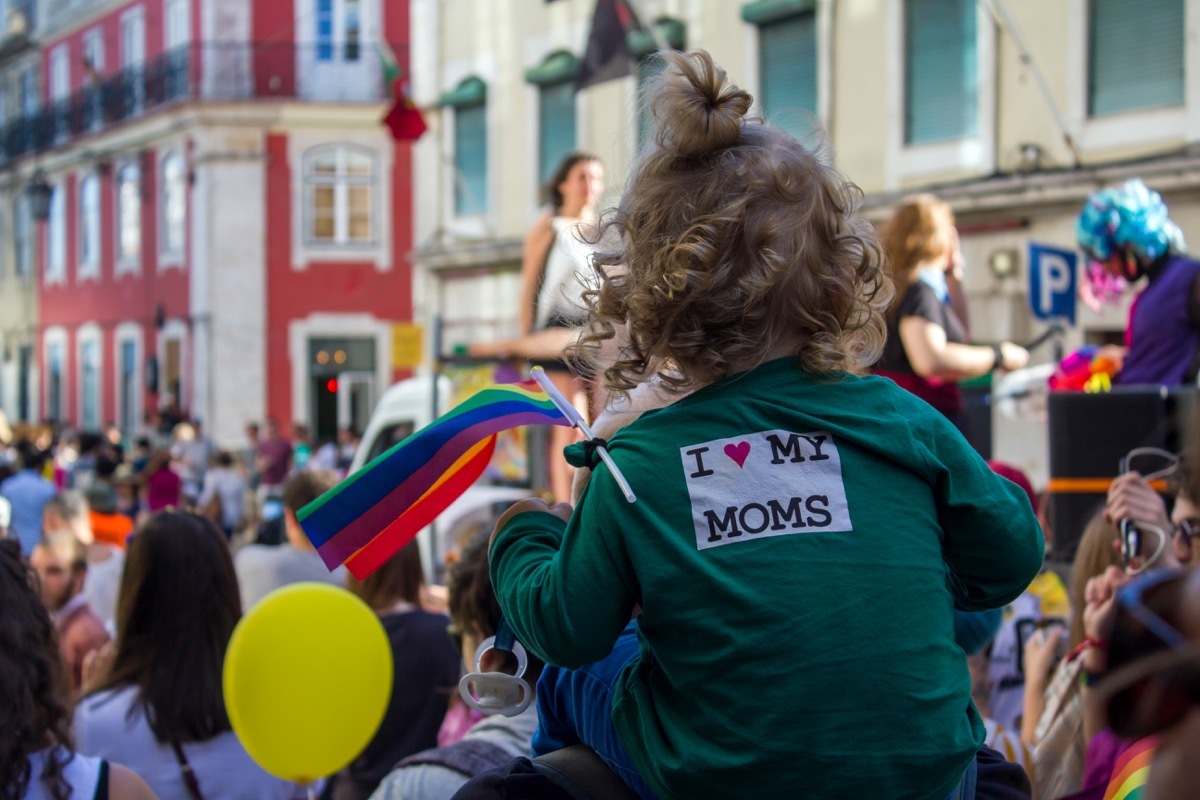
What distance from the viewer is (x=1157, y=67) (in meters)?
12.3

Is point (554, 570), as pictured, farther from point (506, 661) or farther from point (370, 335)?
point (370, 335)

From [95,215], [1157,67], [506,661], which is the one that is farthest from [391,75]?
[95,215]

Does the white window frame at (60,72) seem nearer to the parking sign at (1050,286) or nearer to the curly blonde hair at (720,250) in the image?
the parking sign at (1050,286)

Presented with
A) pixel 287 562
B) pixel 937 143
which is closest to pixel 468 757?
pixel 287 562

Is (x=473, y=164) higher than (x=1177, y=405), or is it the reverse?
(x=473, y=164)

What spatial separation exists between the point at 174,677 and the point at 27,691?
833 millimetres

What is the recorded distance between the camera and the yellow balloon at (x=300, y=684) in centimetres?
219

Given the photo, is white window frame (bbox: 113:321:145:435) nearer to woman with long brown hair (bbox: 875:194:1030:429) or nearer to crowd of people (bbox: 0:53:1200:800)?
woman with long brown hair (bbox: 875:194:1030:429)

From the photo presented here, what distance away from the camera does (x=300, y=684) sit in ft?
7.21

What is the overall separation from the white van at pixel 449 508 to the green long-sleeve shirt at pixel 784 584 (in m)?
5.12

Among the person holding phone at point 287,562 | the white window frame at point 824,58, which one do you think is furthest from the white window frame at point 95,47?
the person holding phone at point 287,562

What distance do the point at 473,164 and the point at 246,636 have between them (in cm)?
2004

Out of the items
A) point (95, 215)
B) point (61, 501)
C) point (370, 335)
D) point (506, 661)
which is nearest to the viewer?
point (506, 661)

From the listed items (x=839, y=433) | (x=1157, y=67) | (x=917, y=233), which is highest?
(x=1157, y=67)
